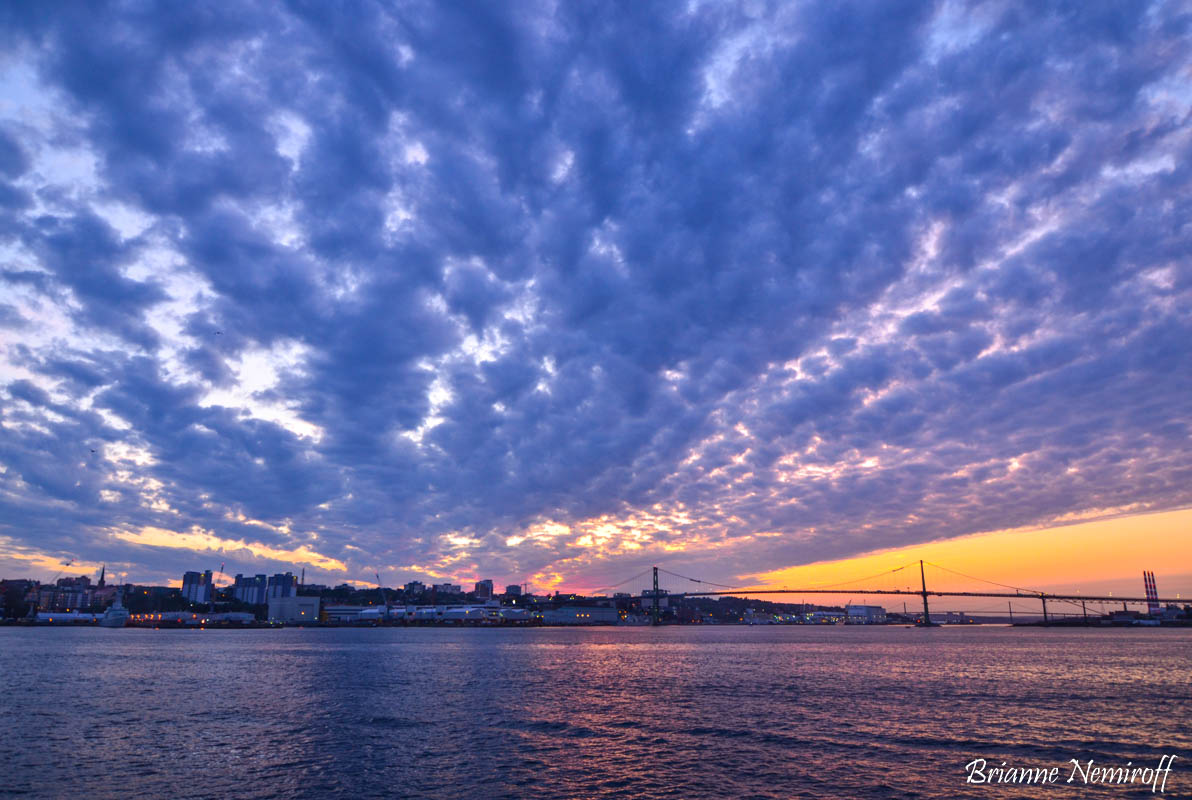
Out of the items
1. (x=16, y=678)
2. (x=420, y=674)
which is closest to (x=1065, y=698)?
(x=420, y=674)

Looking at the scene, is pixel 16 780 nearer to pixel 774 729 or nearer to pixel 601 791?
pixel 601 791

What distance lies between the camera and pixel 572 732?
3750 centimetres

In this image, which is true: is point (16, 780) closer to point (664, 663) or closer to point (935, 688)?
point (935, 688)

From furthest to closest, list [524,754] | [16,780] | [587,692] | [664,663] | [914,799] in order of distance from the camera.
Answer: [664,663] < [587,692] < [524,754] < [16,780] < [914,799]

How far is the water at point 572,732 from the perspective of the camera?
2661 centimetres

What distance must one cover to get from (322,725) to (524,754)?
15.1 metres

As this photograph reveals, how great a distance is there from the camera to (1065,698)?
49.3m

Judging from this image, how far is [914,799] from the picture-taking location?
24422 mm

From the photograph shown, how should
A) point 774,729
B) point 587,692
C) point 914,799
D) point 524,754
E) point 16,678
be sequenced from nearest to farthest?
point 914,799 < point 524,754 < point 774,729 < point 587,692 < point 16,678

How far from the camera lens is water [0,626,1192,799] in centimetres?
2661

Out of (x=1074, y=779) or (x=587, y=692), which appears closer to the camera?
(x=1074, y=779)

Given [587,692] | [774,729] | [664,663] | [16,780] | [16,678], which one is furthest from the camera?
[664,663]

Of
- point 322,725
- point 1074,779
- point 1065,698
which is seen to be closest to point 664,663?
point 1065,698

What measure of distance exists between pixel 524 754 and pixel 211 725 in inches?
814
